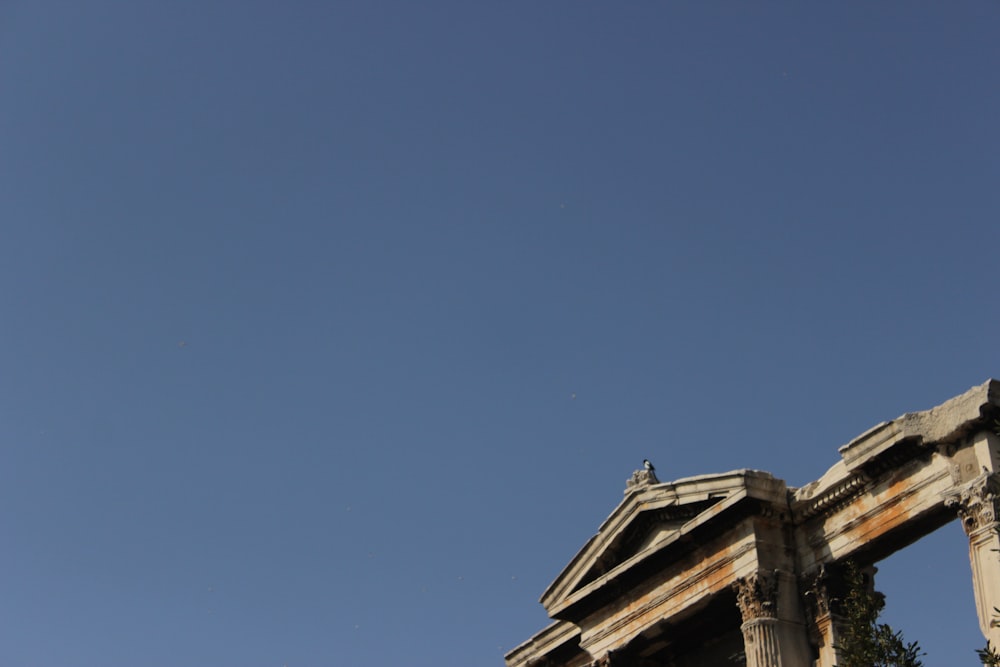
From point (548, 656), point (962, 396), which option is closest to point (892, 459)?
point (962, 396)

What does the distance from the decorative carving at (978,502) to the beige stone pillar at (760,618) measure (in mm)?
3330

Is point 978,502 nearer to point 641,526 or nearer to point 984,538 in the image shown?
point 984,538

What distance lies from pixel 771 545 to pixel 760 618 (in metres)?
1.12

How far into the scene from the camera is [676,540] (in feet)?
70.9

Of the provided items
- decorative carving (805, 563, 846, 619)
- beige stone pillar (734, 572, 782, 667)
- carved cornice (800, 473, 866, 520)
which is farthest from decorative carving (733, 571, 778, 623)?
carved cornice (800, 473, 866, 520)

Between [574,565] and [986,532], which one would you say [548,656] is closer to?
[574,565]

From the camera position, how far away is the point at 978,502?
17703 millimetres

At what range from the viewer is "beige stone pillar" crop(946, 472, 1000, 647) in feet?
56.6

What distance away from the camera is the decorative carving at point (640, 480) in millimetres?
22688

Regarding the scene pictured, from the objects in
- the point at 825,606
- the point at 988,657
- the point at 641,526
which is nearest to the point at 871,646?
the point at 988,657

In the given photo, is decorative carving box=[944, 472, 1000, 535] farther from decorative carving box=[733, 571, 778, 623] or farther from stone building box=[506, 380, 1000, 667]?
decorative carving box=[733, 571, 778, 623]

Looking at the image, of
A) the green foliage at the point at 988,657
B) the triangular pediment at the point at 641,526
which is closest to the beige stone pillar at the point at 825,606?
the triangular pediment at the point at 641,526

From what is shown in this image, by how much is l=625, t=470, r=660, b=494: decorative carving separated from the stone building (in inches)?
0.8

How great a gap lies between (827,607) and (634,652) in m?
3.91
